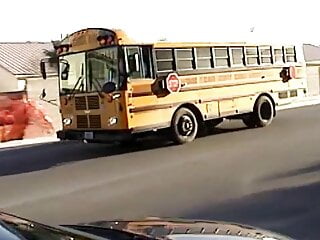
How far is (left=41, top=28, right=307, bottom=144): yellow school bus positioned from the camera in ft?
52.1

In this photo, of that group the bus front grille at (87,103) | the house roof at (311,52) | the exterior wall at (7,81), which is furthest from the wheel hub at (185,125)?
the house roof at (311,52)

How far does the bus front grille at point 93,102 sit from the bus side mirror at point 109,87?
1.34ft

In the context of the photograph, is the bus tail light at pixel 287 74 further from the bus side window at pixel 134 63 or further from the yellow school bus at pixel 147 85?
the bus side window at pixel 134 63

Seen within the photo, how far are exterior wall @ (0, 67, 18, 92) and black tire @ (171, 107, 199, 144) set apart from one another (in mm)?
31277

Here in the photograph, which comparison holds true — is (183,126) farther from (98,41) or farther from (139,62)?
(98,41)

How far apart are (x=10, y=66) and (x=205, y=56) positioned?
108 feet

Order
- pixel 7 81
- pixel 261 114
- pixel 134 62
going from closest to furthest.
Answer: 1. pixel 134 62
2. pixel 261 114
3. pixel 7 81

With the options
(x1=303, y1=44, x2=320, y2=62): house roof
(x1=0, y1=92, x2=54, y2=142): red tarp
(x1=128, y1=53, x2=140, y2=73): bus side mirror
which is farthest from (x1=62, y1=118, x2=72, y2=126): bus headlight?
(x1=303, y1=44, x2=320, y2=62): house roof

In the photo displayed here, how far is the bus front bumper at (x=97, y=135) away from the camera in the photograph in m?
15.9

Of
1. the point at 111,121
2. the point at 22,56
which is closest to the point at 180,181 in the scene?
the point at 111,121

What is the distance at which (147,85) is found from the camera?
53.0ft

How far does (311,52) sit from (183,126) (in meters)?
52.8

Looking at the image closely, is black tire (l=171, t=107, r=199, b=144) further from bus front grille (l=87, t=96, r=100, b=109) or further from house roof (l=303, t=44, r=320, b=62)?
house roof (l=303, t=44, r=320, b=62)

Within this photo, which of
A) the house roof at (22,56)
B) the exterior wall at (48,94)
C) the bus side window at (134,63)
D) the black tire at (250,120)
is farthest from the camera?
the house roof at (22,56)
